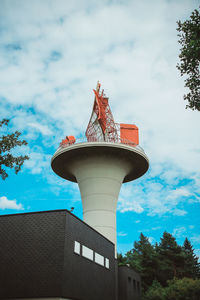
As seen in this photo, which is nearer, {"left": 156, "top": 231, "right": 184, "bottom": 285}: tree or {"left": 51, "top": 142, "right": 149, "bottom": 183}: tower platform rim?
{"left": 51, "top": 142, "right": 149, "bottom": 183}: tower platform rim

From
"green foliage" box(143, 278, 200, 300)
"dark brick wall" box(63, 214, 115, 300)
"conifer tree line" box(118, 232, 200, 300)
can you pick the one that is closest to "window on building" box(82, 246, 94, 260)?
"dark brick wall" box(63, 214, 115, 300)

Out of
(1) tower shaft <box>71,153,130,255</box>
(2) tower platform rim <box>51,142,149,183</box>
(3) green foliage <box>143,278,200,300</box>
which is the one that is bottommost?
(3) green foliage <box>143,278,200,300</box>

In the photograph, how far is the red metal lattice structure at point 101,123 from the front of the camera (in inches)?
1113

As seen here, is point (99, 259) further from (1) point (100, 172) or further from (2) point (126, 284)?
(1) point (100, 172)

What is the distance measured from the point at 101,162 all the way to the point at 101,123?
4.09 meters

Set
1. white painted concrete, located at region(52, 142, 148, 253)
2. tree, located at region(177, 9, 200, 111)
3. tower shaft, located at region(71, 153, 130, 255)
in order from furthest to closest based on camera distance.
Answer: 1. white painted concrete, located at region(52, 142, 148, 253)
2. tower shaft, located at region(71, 153, 130, 255)
3. tree, located at region(177, 9, 200, 111)

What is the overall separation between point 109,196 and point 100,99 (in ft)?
32.5

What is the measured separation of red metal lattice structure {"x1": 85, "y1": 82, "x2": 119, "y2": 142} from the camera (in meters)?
28.3

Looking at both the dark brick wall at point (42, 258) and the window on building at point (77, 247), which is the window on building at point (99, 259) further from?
the window on building at point (77, 247)

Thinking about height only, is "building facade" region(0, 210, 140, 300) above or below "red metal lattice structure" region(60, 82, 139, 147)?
below

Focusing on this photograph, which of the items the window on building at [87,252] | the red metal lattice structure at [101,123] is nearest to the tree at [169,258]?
the red metal lattice structure at [101,123]

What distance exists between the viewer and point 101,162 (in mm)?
26750

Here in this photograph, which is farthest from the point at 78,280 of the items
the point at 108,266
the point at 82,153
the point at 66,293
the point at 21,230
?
the point at 82,153

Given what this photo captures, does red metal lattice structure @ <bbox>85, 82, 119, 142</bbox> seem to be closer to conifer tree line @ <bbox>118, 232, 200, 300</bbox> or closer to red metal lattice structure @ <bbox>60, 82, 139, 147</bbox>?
red metal lattice structure @ <bbox>60, 82, 139, 147</bbox>
